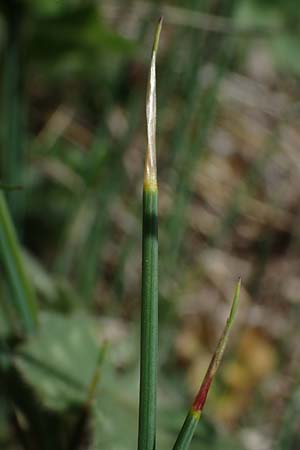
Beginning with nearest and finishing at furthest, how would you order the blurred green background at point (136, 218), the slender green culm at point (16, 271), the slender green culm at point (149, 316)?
the slender green culm at point (149, 316) < the slender green culm at point (16, 271) < the blurred green background at point (136, 218)

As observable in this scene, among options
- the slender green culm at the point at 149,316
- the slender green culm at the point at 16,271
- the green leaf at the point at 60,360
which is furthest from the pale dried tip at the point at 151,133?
the green leaf at the point at 60,360

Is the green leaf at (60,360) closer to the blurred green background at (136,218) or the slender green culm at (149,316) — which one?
the blurred green background at (136,218)

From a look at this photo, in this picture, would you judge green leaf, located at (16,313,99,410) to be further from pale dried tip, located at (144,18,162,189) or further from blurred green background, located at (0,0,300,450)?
pale dried tip, located at (144,18,162,189)

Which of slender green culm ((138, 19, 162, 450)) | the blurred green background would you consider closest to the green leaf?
the blurred green background

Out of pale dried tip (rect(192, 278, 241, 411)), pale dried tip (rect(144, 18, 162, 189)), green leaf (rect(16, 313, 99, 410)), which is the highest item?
pale dried tip (rect(144, 18, 162, 189))

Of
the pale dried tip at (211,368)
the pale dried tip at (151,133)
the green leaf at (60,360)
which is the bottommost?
the green leaf at (60,360)

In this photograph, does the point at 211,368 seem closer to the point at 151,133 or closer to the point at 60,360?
the point at 151,133

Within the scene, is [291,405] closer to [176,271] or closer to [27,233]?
[176,271]
